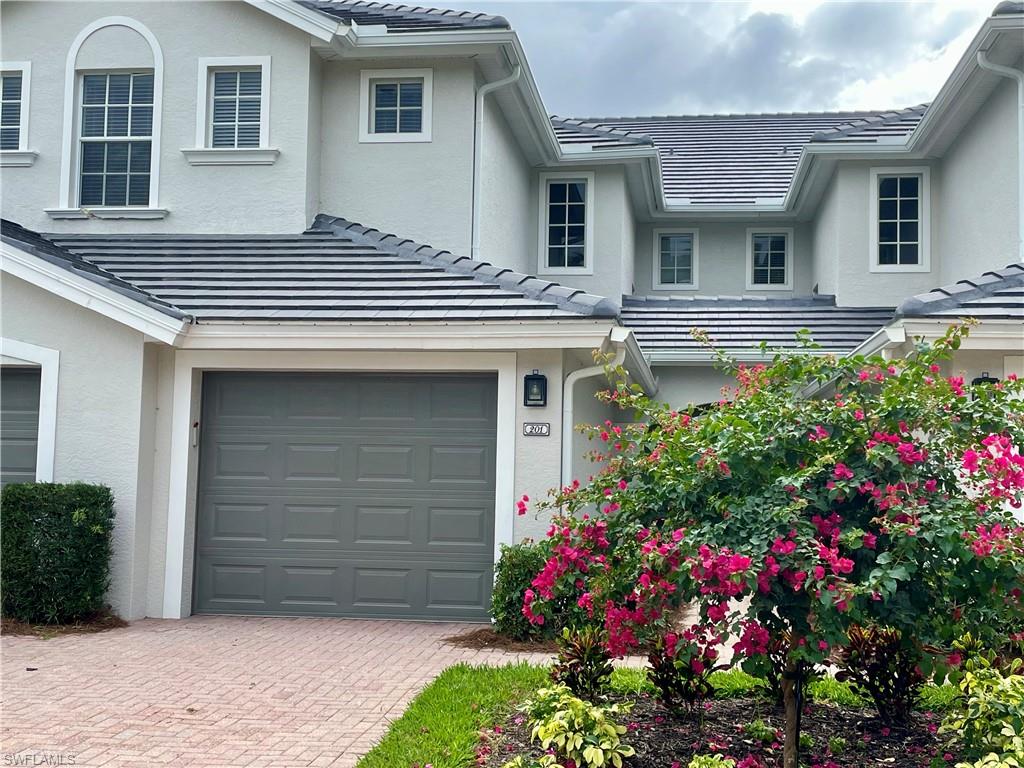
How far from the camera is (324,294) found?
9.98m

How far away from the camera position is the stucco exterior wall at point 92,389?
9.60 metres

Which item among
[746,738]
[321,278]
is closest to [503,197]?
[321,278]

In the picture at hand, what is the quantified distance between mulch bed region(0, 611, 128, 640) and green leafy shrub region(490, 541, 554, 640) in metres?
3.50

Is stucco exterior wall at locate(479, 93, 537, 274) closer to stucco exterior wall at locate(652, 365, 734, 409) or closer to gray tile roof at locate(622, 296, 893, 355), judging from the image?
gray tile roof at locate(622, 296, 893, 355)

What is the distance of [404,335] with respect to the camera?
932 centimetres

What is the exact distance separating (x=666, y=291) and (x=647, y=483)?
13.3m

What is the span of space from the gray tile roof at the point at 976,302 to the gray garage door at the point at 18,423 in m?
8.18

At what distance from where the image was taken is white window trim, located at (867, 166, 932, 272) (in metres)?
15.0

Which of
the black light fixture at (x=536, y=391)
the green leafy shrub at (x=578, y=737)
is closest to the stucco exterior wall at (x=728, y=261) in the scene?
the black light fixture at (x=536, y=391)

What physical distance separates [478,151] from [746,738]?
837 cm

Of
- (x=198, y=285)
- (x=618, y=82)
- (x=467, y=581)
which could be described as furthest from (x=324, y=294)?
(x=618, y=82)

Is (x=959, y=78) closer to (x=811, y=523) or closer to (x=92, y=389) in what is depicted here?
(x=811, y=523)

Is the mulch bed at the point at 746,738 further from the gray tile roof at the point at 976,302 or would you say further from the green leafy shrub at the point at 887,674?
the gray tile roof at the point at 976,302

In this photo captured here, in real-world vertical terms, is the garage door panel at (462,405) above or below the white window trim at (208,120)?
below
